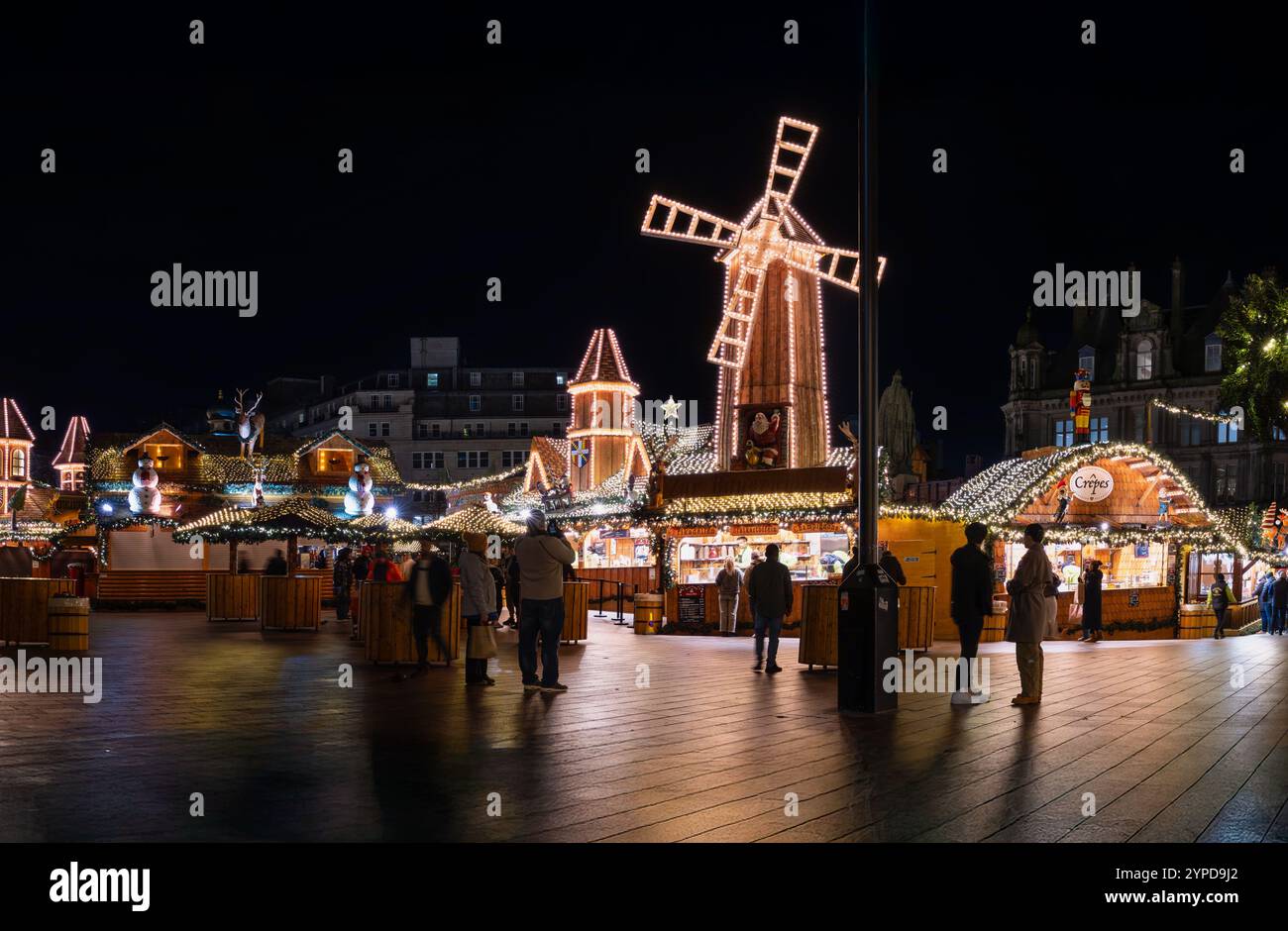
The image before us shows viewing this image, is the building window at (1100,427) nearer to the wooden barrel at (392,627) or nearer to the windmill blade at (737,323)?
the windmill blade at (737,323)

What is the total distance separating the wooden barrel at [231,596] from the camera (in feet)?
92.4

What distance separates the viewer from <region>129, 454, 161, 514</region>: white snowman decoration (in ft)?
159

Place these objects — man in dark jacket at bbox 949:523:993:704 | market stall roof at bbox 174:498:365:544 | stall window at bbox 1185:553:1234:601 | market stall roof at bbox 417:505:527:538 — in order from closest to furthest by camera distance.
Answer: man in dark jacket at bbox 949:523:993:704 < market stall roof at bbox 174:498:365:544 < market stall roof at bbox 417:505:527:538 < stall window at bbox 1185:553:1234:601

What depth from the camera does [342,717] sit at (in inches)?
420

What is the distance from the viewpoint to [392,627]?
1595cm

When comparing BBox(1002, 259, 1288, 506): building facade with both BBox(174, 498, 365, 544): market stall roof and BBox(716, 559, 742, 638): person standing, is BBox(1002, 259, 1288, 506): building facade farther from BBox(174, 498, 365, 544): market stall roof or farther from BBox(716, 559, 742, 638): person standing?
BBox(716, 559, 742, 638): person standing

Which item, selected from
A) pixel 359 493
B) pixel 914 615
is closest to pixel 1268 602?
pixel 914 615

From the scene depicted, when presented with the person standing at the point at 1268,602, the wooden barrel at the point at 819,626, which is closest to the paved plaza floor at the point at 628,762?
the wooden barrel at the point at 819,626

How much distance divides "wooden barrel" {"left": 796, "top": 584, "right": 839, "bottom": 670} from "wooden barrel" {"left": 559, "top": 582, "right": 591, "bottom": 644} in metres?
5.62

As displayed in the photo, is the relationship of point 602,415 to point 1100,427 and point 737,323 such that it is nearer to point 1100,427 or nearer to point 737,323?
point 737,323

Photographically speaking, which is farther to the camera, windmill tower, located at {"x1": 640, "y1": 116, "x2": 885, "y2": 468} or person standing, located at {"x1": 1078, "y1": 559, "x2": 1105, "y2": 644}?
windmill tower, located at {"x1": 640, "y1": 116, "x2": 885, "y2": 468}

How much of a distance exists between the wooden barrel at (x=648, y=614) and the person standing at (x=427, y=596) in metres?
10.9

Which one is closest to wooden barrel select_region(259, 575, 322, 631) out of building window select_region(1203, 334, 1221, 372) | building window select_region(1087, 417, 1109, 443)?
building window select_region(1087, 417, 1109, 443)
